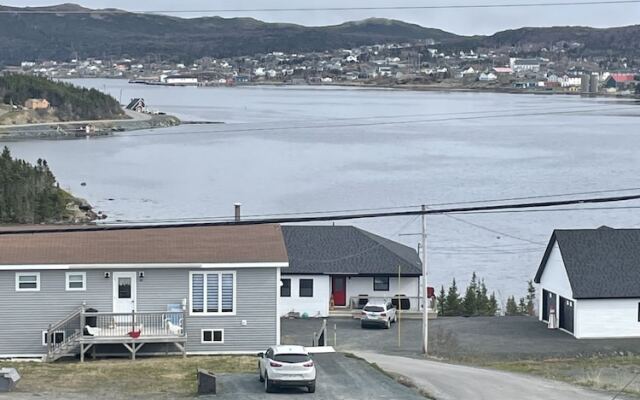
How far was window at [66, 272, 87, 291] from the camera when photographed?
26.0 meters

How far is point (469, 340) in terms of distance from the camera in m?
30.0

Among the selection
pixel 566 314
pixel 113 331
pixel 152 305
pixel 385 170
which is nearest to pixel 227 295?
pixel 152 305

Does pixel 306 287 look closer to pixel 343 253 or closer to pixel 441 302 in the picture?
pixel 343 253

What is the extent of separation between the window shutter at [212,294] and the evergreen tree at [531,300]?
48.4ft

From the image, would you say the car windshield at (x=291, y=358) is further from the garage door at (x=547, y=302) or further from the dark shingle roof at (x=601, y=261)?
the garage door at (x=547, y=302)

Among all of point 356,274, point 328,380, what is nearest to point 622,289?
point 356,274

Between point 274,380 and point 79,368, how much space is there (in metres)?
5.01

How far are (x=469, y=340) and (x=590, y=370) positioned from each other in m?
5.10

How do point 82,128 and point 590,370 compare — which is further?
point 82,128

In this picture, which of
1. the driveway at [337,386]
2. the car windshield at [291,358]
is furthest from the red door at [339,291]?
the car windshield at [291,358]

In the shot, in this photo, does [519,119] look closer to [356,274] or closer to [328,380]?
[356,274]

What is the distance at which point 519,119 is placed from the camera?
179m

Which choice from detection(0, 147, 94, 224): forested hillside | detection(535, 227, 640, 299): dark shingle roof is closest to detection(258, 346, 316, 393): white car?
detection(535, 227, 640, 299): dark shingle roof

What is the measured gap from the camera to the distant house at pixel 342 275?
111 ft
